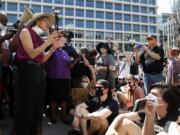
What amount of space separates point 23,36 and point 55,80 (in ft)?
5.67

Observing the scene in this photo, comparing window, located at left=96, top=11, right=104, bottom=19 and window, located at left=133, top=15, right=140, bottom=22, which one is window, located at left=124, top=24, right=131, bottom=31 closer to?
window, located at left=133, top=15, right=140, bottom=22

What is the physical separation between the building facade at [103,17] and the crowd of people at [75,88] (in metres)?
70.5

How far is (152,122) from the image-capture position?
3918mm

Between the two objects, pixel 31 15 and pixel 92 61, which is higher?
pixel 31 15

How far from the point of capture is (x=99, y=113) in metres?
5.65

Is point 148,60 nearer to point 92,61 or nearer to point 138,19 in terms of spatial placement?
point 92,61

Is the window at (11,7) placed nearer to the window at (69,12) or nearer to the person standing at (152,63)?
the window at (69,12)

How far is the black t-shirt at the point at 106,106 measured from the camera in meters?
5.75

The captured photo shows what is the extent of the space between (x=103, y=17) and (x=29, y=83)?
84.7m

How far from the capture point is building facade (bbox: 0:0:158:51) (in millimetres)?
80375

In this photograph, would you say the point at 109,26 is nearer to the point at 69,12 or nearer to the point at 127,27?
the point at 127,27

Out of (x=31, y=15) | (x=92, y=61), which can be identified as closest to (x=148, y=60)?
(x=92, y=61)

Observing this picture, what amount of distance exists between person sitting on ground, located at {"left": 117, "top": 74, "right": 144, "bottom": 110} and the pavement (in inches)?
52.5

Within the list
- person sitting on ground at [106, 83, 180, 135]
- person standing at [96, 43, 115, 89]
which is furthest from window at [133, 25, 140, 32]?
person sitting on ground at [106, 83, 180, 135]
